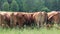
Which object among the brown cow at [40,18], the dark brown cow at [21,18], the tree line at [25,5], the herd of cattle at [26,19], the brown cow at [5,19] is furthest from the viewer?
the tree line at [25,5]

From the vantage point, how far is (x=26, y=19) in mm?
6938

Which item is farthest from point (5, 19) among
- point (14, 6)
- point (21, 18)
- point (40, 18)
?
point (14, 6)

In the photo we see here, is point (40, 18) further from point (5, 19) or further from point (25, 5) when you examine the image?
point (25, 5)

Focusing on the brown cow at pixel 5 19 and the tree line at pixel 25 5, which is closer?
the brown cow at pixel 5 19

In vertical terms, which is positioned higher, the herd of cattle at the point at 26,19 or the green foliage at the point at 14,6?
the herd of cattle at the point at 26,19

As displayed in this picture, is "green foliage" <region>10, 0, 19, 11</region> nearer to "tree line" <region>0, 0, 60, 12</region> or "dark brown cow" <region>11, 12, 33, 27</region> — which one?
"tree line" <region>0, 0, 60, 12</region>

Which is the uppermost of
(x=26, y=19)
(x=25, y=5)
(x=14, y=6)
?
(x=26, y=19)

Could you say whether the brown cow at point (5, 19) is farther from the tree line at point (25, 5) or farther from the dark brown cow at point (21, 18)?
the tree line at point (25, 5)

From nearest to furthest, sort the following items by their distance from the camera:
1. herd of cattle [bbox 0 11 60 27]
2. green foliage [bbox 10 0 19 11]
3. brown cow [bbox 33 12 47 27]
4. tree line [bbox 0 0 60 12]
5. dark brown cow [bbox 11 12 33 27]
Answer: herd of cattle [bbox 0 11 60 27] → dark brown cow [bbox 11 12 33 27] → brown cow [bbox 33 12 47 27] → tree line [bbox 0 0 60 12] → green foliage [bbox 10 0 19 11]

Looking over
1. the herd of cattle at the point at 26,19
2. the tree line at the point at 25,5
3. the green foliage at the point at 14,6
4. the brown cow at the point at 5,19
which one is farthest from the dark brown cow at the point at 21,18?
the green foliage at the point at 14,6

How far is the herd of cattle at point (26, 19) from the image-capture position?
6.44 m

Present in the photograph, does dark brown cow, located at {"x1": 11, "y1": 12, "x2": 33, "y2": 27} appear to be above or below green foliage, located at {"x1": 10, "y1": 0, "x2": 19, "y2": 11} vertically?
above

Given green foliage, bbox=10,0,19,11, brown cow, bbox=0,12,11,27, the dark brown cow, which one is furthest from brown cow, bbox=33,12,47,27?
green foliage, bbox=10,0,19,11

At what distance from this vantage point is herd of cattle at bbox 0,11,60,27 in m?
6.44
